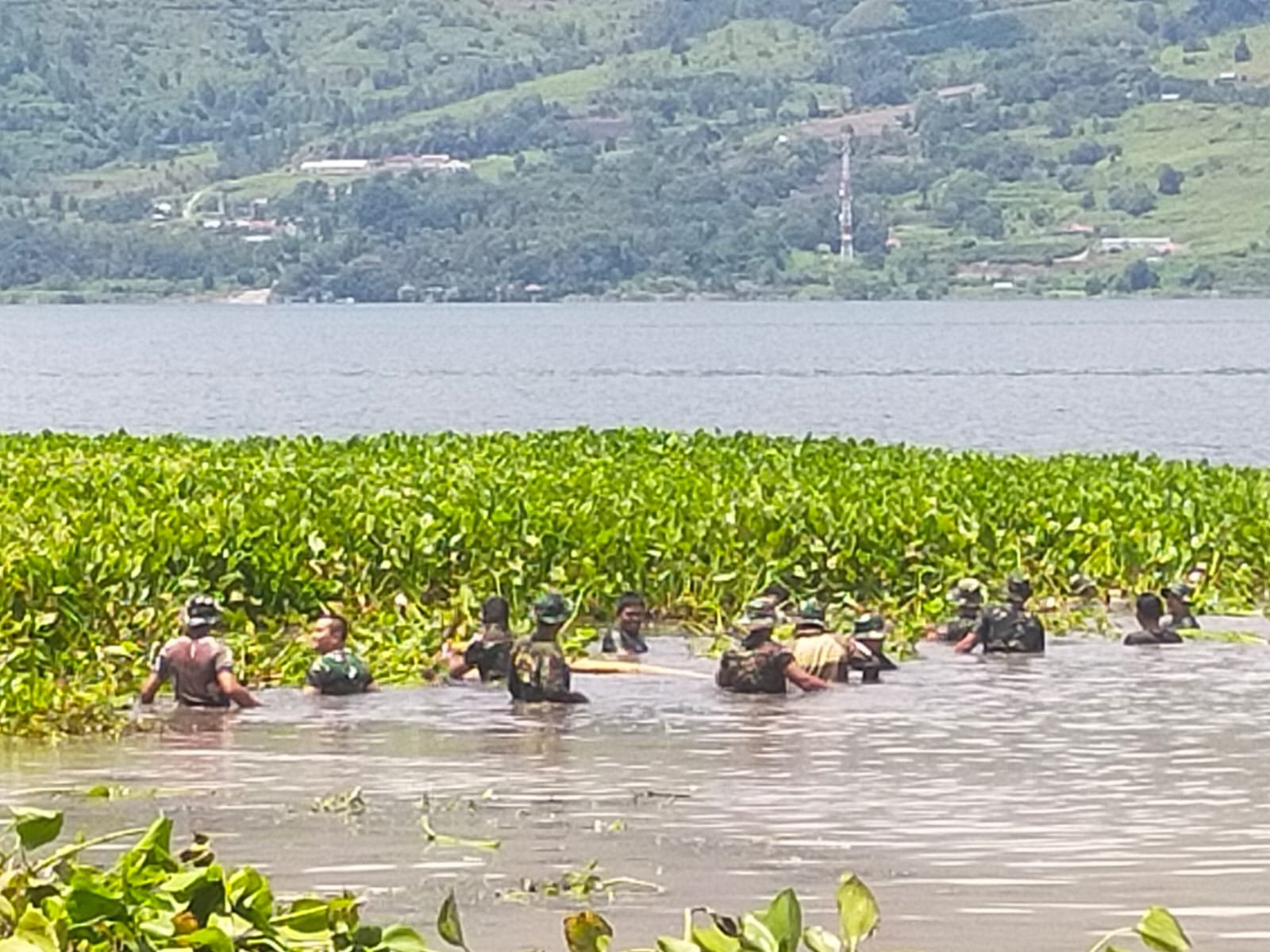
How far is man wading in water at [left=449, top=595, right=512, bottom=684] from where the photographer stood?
25875mm

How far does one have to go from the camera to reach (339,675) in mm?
25203

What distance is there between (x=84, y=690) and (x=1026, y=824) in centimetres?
856

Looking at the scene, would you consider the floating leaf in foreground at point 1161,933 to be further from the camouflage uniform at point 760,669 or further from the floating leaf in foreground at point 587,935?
the camouflage uniform at point 760,669

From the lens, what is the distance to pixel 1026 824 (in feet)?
62.6

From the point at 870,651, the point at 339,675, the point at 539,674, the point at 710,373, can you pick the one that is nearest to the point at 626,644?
the point at 870,651

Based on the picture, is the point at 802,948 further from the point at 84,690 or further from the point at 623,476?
the point at 623,476

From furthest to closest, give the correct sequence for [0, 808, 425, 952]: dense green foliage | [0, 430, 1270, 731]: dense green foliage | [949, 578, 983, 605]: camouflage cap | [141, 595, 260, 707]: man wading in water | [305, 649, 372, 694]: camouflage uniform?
[949, 578, 983, 605]: camouflage cap < [0, 430, 1270, 731]: dense green foliage < [305, 649, 372, 694]: camouflage uniform < [141, 595, 260, 707]: man wading in water < [0, 808, 425, 952]: dense green foliage

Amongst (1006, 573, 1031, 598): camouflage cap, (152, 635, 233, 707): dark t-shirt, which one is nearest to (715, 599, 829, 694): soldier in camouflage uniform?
(1006, 573, 1031, 598): camouflage cap

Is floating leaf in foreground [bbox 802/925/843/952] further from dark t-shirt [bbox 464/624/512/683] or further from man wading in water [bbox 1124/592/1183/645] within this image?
man wading in water [bbox 1124/592/1183/645]

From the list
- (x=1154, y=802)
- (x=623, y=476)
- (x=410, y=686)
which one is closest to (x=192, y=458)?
(x=623, y=476)

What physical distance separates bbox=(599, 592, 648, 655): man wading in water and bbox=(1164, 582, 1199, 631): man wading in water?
5599 mm

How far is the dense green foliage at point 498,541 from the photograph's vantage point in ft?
84.6

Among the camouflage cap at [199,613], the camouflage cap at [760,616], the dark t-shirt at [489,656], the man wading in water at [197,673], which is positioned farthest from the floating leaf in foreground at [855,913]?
the dark t-shirt at [489,656]

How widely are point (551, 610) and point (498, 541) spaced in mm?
5067
